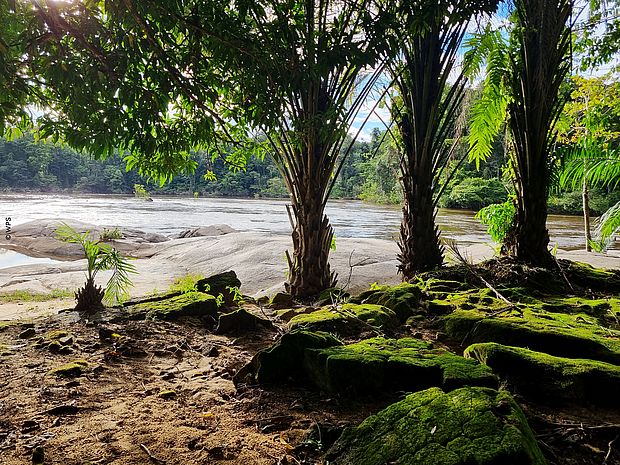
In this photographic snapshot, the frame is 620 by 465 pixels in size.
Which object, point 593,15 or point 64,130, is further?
point 593,15

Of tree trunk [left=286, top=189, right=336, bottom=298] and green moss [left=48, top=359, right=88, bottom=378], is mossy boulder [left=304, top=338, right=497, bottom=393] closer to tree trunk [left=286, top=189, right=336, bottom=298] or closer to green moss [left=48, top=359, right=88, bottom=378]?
green moss [left=48, top=359, right=88, bottom=378]

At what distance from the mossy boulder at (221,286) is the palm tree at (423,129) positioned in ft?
5.27

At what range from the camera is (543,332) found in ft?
6.33

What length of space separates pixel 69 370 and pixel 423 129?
315 centimetres

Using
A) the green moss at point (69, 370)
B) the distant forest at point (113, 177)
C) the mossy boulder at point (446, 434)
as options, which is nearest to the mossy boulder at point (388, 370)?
the mossy boulder at point (446, 434)

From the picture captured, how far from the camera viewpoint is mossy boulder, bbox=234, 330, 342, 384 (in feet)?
6.09

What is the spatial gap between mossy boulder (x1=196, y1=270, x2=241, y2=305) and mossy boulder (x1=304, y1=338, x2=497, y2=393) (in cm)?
194

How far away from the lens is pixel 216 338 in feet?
8.75

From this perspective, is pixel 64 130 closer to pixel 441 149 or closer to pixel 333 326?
pixel 333 326

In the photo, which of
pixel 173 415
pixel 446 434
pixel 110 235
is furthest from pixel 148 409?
pixel 110 235

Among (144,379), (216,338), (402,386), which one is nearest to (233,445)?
(402,386)

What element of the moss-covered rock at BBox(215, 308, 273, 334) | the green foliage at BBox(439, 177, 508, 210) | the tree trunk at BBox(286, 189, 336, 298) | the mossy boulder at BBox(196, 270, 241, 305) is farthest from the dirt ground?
the green foliage at BBox(439, 177, 508, 210)

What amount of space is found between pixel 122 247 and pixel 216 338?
33.7 feet

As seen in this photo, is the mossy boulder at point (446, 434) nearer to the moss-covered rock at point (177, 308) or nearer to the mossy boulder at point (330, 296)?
the mossy boulder at point (330, 296)
